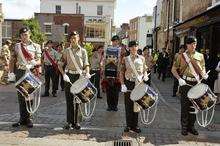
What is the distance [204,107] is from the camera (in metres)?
9.38

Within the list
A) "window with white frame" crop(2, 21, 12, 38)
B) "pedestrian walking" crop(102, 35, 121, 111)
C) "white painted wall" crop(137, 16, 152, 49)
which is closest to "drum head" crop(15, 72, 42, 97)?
"pedestrian walking" crop(102, 35, 121, 111)

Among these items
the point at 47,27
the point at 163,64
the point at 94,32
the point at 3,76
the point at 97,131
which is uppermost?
the point at 47,27

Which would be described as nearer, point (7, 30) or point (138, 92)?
point (138, 92)

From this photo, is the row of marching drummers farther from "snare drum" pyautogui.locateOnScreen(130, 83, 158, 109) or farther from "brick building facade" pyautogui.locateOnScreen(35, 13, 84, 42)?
"brick building facade" pyautogui.locateOnScreen(35, 13, 84, 42)

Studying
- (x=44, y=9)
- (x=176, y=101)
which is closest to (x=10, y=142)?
(x=176, y=101)

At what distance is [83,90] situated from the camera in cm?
954

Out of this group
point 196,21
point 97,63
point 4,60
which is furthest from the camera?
point 196,21

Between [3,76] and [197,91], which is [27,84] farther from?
[3,76]

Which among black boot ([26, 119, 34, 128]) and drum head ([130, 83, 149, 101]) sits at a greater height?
drum head ([130, 83, 149, 101])

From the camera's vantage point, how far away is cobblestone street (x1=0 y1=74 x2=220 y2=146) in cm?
882

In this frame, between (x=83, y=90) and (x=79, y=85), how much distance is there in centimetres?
14

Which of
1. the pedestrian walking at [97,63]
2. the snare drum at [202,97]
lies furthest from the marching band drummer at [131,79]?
the pedestrian walking at [97,63]

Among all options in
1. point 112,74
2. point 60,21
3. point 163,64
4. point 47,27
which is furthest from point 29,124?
point 47,27

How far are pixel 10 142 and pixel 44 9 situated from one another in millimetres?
81789
